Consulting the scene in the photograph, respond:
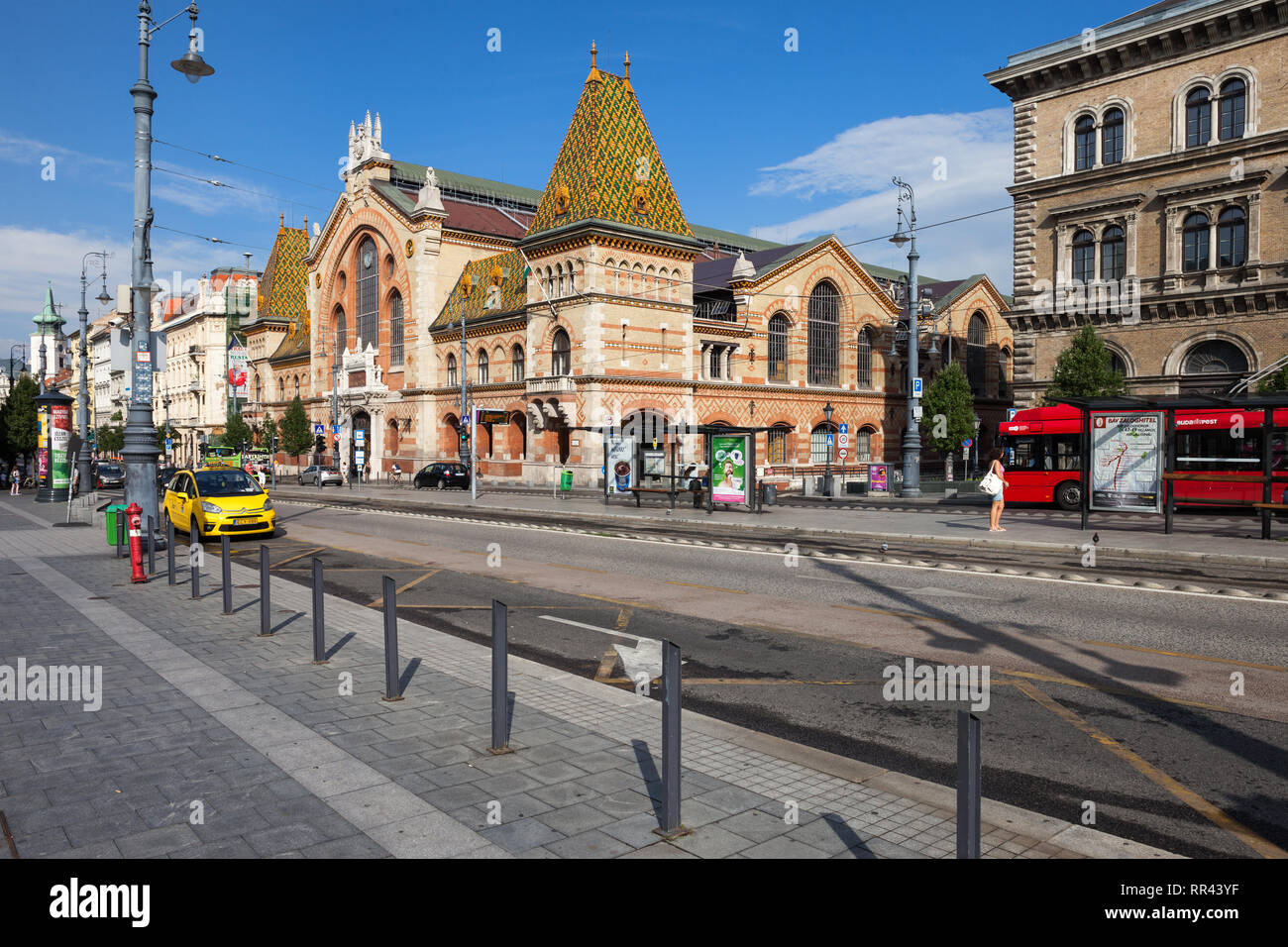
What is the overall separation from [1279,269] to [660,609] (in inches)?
1261

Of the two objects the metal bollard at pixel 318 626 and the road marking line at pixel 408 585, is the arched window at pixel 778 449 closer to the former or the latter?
the road marking line at pixel 408 585

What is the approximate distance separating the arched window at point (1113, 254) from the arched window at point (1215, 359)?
4219 millimetres

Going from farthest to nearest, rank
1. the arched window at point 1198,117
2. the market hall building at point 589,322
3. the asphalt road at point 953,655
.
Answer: the market hall building at point 589,322 → the arched window at point 1198,117 → the asphalt road at point 953,655

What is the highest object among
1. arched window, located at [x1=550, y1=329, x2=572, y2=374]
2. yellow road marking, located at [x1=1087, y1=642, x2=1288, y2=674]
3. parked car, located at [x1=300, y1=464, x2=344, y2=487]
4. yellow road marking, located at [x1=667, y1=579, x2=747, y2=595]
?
arched window, located at [x1=550, y1=329, x2=572, y2=374]

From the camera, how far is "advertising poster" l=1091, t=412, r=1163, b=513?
62.1 ft

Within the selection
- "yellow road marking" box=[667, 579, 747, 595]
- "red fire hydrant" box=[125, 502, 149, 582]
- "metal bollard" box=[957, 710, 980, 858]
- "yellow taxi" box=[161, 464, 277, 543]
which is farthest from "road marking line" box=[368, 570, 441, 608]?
"metal bollard" box=[957, 710, 980, 858]

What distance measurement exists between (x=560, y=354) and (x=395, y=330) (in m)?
19.8

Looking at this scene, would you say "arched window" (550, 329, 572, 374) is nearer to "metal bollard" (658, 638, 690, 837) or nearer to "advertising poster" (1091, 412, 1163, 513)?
"advertising poster" (1091, 412, 1163, 513)

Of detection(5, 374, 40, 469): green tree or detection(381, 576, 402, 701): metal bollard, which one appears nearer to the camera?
detection(381, 576, 402, 701): metal bollard

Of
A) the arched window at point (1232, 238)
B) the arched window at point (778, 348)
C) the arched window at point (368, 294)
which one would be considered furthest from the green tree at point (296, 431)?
the arched window at point (1232, 238)

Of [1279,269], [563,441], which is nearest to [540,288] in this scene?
[563,441]

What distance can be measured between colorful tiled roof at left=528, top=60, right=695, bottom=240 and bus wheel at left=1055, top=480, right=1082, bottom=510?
23.5 m

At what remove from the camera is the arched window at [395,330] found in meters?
58.6
